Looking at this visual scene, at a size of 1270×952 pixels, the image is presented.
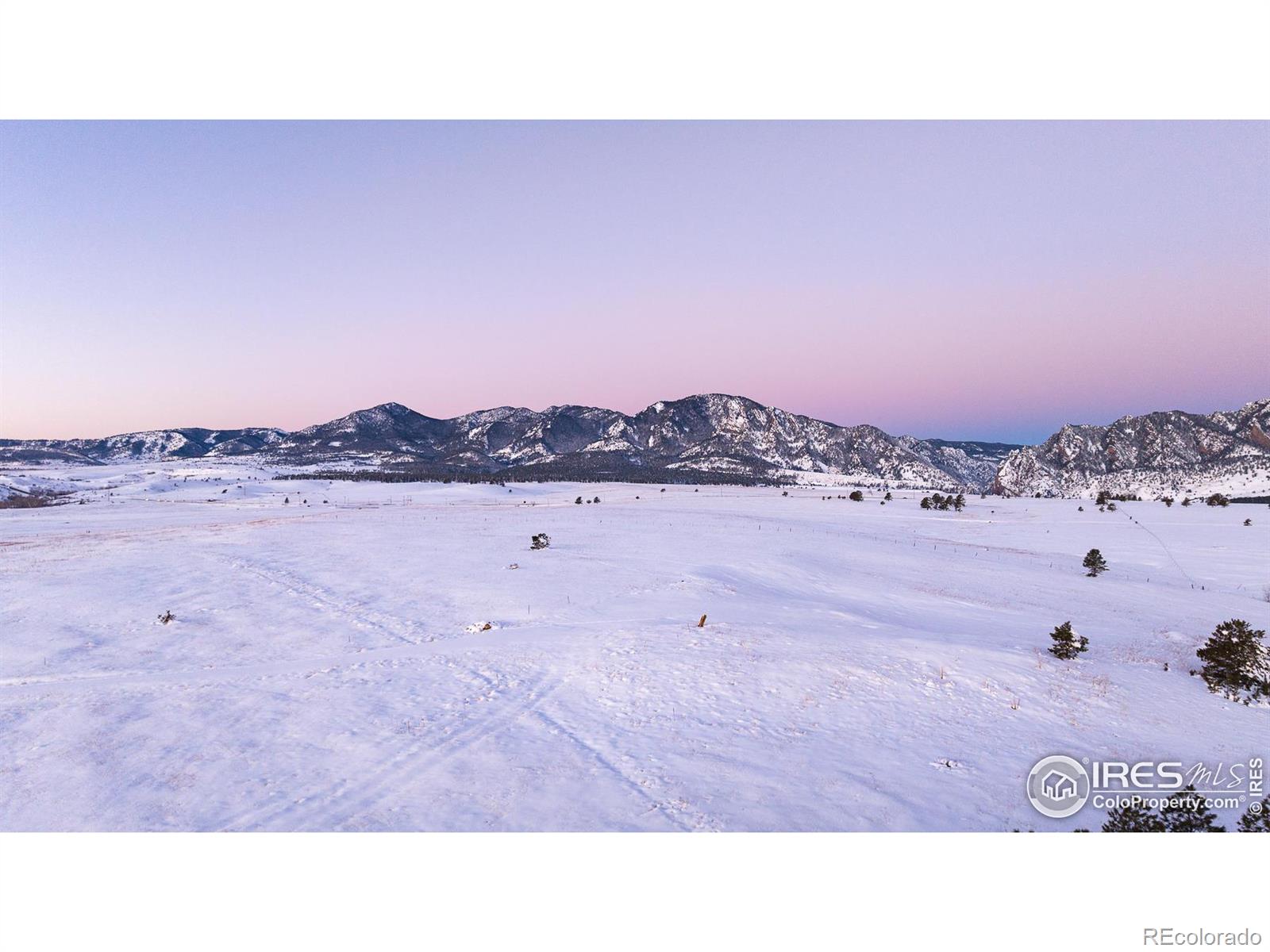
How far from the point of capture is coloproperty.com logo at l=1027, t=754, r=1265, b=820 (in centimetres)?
830

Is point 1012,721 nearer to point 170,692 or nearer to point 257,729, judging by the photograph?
point 257,729

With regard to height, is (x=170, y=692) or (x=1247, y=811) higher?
(x=1247, y=811)

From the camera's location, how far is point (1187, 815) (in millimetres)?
7586

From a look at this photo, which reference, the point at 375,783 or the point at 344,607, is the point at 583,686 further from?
the point at 344,607

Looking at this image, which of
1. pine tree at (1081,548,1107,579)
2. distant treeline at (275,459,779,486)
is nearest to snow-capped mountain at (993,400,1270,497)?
distant treeline at (275,459,779,486)

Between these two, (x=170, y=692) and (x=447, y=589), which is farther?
(x=447, y=589)

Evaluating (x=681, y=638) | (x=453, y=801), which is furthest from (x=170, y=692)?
(x=681, y=638)

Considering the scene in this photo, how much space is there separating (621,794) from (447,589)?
714 inches

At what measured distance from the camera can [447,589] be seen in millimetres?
24969

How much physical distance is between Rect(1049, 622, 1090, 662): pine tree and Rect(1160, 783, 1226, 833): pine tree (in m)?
9.43

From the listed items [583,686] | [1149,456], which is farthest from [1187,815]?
[1149,456]

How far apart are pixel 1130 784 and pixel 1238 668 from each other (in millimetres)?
10400

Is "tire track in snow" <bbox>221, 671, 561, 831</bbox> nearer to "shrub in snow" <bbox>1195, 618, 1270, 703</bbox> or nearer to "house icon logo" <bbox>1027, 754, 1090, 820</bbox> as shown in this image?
"house icon logo" <bbox>1027, 754, 1090, 820</bbox>

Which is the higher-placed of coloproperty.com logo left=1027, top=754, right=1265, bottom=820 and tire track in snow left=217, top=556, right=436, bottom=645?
coloproperty.com logo left=1027, top=754, right=1265, bottom=820
